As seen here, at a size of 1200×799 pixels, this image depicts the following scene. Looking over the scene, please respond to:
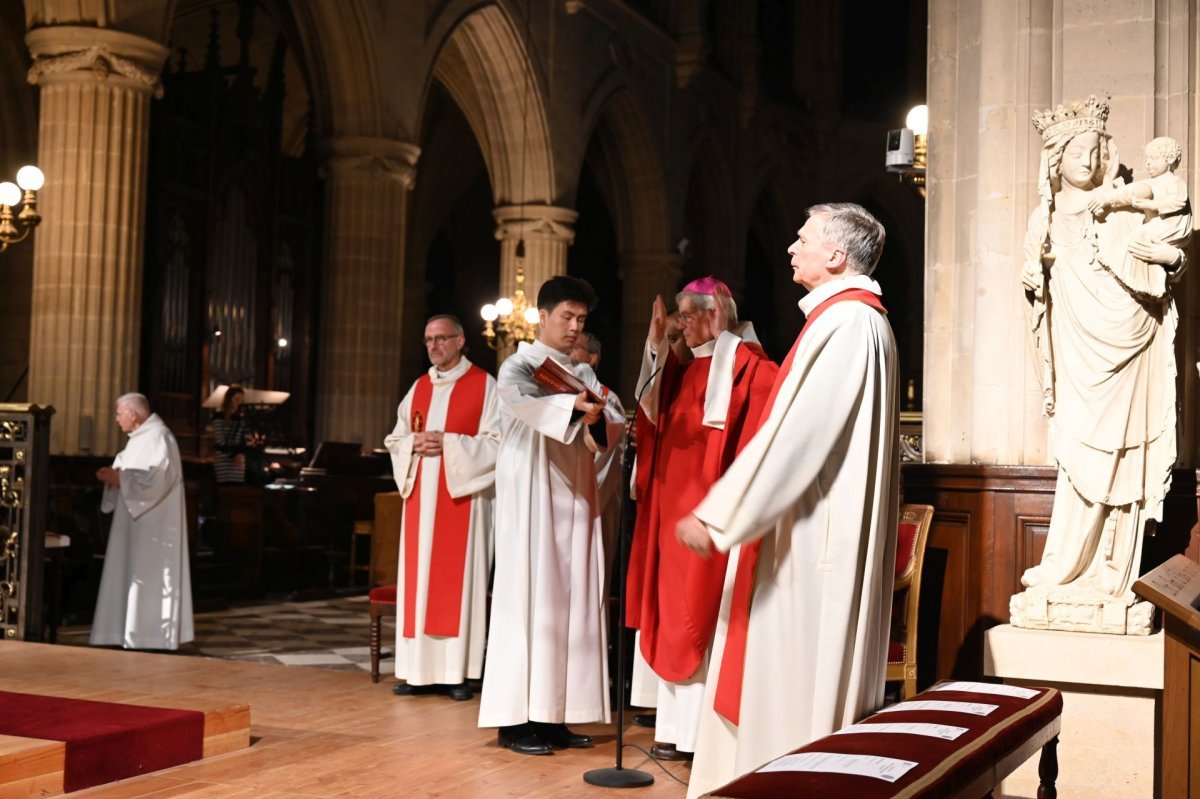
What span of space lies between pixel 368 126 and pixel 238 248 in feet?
6.78

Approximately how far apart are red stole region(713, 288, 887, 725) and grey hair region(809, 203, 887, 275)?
0.10 meters

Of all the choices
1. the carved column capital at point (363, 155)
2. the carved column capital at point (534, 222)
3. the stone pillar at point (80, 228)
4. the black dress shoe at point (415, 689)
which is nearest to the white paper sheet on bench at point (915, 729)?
the black dress shoe at point (415, 689)

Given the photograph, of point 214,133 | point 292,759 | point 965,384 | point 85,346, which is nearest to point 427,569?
point 292,759

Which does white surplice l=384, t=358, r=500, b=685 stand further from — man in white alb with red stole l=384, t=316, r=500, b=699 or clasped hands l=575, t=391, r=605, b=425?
clasped hands l=575, t=391, r=605, b=425

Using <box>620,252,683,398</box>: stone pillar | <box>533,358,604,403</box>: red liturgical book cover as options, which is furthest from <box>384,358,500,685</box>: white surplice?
<box>620,252,683,398</box>: stone pillar

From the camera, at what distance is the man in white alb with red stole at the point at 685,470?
14.2ft

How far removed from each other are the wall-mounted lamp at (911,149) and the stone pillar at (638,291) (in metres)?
13.4

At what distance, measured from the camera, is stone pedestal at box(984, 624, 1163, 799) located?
14.5 feet

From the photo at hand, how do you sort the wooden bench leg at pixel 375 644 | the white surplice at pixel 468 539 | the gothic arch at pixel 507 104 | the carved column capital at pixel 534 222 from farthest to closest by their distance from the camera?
the carved column capital at pixel 534 222
the gothic arch at pixel 507 104
the wooden bench leg at pixel 375 644
the white surplice at pixel 468 539

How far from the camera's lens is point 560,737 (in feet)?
16.0

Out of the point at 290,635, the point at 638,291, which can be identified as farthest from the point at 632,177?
the point at 290,635

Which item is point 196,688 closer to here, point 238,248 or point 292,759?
point 292,759

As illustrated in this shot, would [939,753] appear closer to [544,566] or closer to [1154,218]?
[544,566]

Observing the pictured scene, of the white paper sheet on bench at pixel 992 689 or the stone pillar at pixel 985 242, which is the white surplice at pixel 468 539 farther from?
the white paper sheet on bench at pixel 992 689
